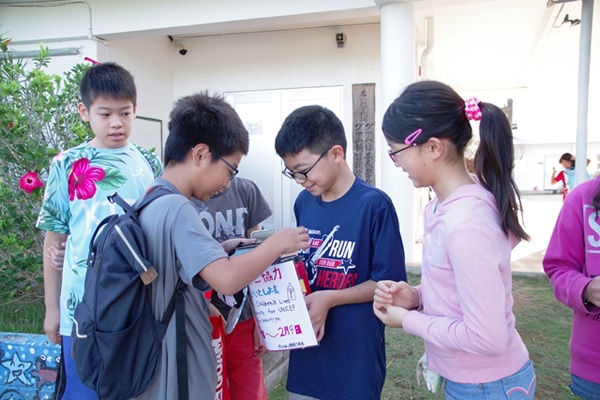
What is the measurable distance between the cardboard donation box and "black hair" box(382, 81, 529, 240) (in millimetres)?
608

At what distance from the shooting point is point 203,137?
5.15ft

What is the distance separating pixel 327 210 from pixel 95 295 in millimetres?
914

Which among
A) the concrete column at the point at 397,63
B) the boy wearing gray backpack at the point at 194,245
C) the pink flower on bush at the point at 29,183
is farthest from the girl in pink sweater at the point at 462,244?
the concrete column at the point at 397,63

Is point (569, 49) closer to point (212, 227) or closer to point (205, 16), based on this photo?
point (205, 16)

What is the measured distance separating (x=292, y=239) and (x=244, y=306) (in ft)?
1.97

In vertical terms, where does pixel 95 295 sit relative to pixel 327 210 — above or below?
below

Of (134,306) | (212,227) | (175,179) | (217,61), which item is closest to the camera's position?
(134,306)

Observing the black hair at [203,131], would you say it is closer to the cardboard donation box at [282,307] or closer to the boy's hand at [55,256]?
the cardboard donation box at [282,307]

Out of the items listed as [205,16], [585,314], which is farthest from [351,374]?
[205,16]

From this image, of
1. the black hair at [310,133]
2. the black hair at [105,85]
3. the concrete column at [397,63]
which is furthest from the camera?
the concrete column at [397,63]

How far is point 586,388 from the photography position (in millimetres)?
1687

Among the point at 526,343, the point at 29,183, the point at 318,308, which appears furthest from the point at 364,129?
the point at 318,308

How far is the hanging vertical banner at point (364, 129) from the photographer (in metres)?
6.20

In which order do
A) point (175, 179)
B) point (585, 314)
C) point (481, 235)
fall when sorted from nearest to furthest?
point (481, 235) < point (175, 179) < point (585, 314)
